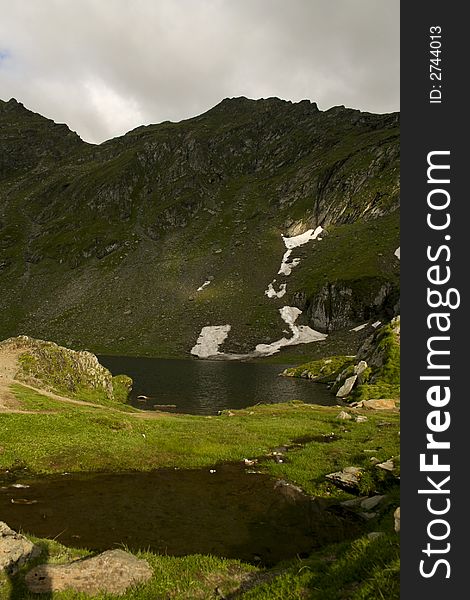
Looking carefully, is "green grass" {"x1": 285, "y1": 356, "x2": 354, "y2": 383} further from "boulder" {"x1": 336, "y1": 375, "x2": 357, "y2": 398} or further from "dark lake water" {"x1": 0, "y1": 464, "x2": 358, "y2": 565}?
"dark lake water" {"x1": 0, "y1": 464, "x2": 358, "y2": 565}

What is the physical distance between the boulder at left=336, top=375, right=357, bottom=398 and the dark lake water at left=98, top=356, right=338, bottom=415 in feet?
5.12

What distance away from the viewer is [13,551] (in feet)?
39.0

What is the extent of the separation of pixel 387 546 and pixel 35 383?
44.7m

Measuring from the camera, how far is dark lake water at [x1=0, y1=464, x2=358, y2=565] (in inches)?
633

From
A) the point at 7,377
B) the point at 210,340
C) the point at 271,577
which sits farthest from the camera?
the point at 210,340

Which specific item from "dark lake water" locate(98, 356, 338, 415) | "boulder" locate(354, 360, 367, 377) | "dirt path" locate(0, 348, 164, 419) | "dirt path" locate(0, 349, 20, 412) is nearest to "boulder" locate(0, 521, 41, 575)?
"dirt path" locate(0, 348, 164, 419)

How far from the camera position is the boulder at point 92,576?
1116cm

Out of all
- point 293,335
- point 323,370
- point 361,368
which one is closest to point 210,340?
Answer: point 293,335

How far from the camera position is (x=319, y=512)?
19.8 metres

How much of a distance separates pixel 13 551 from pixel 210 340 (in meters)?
144

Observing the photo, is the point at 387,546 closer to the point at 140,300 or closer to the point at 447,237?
the point at 447,237

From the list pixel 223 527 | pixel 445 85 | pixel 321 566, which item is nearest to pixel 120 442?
pixel 223 527

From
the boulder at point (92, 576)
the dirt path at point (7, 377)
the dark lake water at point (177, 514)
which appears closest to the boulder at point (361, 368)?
the dark lake water at point (177, 514)

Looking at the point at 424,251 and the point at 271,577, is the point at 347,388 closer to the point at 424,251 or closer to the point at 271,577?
the point at 271,577
